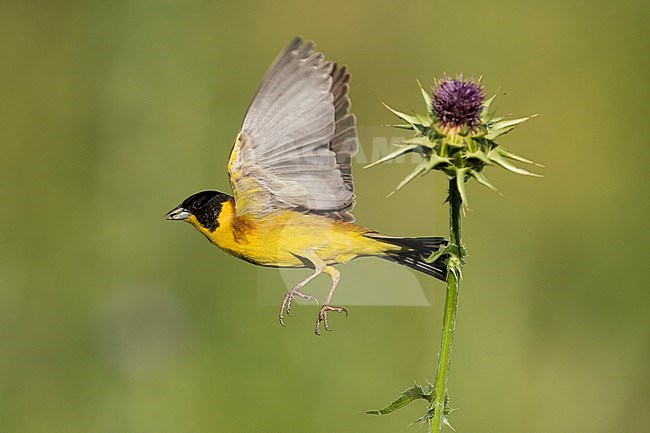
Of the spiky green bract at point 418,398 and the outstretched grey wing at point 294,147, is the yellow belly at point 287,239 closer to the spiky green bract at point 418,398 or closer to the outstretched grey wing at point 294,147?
the outstretched grey wing at point 294,147

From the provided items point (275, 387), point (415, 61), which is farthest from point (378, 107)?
point (275, 387)

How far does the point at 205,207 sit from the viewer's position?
2.84 meters

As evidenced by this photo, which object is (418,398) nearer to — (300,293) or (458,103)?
(300,293)

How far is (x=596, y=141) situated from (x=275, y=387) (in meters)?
4.44

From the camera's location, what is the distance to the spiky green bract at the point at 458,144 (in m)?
2.92

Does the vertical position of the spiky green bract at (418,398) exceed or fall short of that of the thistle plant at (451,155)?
it falls short

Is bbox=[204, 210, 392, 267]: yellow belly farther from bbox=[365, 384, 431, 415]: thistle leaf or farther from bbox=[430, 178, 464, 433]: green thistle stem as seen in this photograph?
bbox=[365, 384, 431, 415]: thistle leaf

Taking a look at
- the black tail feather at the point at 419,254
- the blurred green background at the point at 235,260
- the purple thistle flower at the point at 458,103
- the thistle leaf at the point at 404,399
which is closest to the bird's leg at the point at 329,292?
the black tail feather at the point at 419,254

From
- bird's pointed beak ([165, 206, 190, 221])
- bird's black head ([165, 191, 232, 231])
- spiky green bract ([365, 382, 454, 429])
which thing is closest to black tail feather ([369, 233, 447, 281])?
spiky green bract ([365, 382, 454, 429])

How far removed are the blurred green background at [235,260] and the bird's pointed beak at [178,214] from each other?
2966 mm

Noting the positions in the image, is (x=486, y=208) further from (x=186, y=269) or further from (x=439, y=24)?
(x=186, y=269)

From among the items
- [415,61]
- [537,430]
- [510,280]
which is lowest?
[537,430]

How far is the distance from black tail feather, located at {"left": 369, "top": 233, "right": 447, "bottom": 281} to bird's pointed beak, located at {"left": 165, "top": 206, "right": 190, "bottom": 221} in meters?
0.70

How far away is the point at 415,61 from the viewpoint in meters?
9.22
